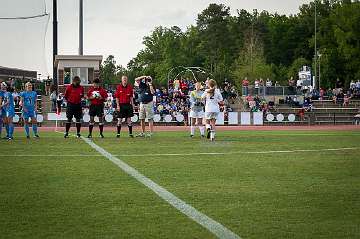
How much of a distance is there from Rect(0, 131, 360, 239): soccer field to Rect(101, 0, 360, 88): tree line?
7720 centimetres

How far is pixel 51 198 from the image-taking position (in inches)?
380

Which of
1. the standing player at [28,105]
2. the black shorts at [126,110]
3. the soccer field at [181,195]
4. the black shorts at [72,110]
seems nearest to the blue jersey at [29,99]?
the standing player at [28,105]

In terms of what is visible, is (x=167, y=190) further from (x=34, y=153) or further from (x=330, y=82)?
(x=330, y=82)

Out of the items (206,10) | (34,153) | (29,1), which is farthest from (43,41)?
(206,10)

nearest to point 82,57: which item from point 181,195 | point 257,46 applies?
point 181,195

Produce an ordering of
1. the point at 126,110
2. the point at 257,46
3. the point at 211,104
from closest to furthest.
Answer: the point at 211,104 → the point at 126,110 → the point at 257,46

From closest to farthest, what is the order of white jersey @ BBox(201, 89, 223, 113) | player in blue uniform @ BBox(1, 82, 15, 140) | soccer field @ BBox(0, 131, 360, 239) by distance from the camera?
1. soccer field @ BBox(0, 131, 360, 239)
2. white jersey @ BBox(201, 89, 223, 113)
3. player in blue uniform @ BBox(1, 82, 15, 140)

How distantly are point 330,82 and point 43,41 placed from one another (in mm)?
100476

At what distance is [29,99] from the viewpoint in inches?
1059

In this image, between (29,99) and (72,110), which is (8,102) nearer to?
(29,99)

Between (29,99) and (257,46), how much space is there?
90943 mm

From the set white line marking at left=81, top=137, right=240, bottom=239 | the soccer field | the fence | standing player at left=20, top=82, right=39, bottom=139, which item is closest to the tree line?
the fence

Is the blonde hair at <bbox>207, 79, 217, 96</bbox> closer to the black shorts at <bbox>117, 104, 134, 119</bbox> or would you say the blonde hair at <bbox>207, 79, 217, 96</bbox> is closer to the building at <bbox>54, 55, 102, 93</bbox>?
the black shorts at <bbox>117, 104, 134, 119</bbox>

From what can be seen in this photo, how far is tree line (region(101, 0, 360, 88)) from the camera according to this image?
10694cm
